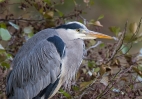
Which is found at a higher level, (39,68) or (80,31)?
(80,31)

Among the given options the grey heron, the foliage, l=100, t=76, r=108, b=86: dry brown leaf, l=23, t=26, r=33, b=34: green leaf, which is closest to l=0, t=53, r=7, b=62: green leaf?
the foliage

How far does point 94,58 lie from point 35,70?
1.78ft

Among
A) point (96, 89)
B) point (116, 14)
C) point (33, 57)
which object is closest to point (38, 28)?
point (33, 57)

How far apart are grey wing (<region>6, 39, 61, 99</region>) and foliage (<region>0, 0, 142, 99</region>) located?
89 mm

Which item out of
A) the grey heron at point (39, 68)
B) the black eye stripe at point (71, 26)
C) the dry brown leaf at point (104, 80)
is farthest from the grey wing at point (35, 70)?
the dry brown leaf at point (104, 80)

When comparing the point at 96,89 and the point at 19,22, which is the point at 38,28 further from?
the point at 96,89

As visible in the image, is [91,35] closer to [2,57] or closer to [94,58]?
[94,58]

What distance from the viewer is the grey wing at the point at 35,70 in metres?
3.75

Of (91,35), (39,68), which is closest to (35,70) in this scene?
(39,68)

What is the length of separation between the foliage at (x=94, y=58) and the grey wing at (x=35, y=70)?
0.09 m

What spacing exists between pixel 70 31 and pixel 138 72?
0.71 meters

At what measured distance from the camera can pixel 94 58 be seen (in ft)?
13.4

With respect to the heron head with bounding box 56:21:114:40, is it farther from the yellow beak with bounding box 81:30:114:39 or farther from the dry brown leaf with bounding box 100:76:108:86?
the dry brown leaf with bounding box 100:76:108:86

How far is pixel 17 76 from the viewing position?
3.74 m
